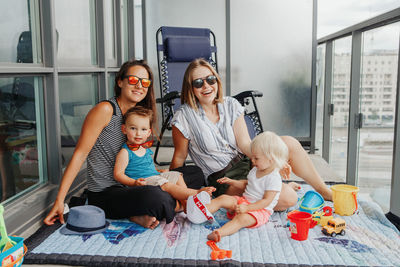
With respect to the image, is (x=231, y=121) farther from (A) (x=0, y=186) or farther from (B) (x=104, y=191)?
Answer: (A) (x=0, y=186)

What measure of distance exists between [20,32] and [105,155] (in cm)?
77

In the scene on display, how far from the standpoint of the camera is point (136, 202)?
195cm

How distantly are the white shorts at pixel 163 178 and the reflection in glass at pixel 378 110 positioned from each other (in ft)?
4.43

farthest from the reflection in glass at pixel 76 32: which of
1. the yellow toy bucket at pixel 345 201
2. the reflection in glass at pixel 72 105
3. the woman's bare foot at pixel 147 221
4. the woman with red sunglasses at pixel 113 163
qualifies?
the yellow toy bucket at pixel 345 201

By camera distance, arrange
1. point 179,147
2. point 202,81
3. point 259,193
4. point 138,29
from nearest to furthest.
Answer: point 259,193, point 202,81, point 179,147, point 138,29

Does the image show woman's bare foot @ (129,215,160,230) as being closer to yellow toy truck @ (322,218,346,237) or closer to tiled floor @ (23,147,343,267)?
yellow toy truck @ (322,218,346,237)

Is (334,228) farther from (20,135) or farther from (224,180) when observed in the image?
(20,135)

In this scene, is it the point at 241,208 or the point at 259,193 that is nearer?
the point at 241,208

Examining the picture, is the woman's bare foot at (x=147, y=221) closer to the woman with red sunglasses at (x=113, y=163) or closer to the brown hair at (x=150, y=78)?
the woman with red sunglasses at (x=113, y=163)

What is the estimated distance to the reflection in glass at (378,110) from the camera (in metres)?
2.48

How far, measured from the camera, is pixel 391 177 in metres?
2.37

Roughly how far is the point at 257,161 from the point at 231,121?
18.5 inches

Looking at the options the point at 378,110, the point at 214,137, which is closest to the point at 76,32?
the point at 214,137

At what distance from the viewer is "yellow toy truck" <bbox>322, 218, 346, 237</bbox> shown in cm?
185
